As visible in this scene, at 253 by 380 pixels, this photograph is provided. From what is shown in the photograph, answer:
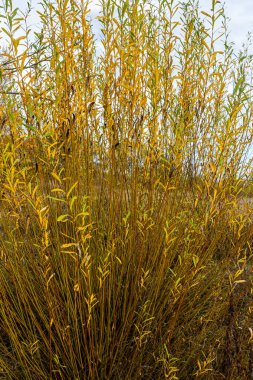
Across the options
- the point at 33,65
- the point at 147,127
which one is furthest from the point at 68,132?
the point at 33,65

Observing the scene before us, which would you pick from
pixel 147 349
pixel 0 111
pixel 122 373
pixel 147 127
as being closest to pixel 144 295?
pixel 147 349

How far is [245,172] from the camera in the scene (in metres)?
3.53

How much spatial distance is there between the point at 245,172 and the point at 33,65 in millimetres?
2056

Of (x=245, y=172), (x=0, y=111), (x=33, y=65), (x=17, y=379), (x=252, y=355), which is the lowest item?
(x=17, y=379)

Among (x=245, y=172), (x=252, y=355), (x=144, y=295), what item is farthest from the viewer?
(x=245, y=172)

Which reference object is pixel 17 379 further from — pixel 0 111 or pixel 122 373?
pixel 0 111

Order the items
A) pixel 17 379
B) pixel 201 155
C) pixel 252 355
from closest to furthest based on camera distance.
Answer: pixel 252 355
pixel 17 379
pixel 201 155

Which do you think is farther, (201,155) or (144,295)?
(201,155)

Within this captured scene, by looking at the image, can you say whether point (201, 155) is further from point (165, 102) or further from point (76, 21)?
point (76, 21)

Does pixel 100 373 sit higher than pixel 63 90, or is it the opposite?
pixel 63 90

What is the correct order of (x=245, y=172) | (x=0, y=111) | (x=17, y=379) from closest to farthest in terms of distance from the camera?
(x=17, y=379) → (x=0, y=111) → (x=245, y=172)

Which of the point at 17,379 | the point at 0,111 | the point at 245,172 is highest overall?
the point at 0,111

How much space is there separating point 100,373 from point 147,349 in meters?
0.33

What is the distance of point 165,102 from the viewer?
2.62m
